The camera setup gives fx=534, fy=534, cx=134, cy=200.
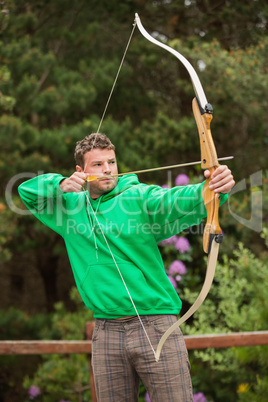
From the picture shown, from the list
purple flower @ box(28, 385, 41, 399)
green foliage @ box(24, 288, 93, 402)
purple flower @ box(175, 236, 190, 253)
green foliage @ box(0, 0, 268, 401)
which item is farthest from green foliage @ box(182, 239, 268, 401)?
purple flower @ box(28, 385, 41, 399)

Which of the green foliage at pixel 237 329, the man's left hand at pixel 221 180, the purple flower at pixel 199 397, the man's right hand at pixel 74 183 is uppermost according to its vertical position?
the man's right hand at pixel 74 183

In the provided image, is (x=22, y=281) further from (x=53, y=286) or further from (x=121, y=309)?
(x=121, y=309)

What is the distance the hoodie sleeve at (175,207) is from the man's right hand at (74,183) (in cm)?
20

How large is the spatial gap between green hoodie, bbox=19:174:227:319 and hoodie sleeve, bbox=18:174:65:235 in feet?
0.10

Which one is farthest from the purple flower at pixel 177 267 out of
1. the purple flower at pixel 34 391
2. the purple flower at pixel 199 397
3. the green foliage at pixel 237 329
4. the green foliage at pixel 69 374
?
the purple flower at pixel 34 391

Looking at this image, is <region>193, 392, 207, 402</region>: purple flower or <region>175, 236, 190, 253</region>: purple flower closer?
<region>193, 392, 207, 402</region>: purple flower

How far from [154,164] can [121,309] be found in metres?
3.56

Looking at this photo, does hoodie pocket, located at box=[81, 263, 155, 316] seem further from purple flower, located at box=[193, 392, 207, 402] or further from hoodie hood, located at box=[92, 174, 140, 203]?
purple flower, located at box=[193, 392, 207, 402]

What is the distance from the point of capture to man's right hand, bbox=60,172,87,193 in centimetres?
160

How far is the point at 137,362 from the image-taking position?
59.7 inches

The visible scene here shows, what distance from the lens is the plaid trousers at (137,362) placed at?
1.49m

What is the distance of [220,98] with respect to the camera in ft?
15.7

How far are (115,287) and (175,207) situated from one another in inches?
11.8

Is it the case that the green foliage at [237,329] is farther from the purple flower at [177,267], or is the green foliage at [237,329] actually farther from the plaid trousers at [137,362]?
the plaid trousers at [137,362]
